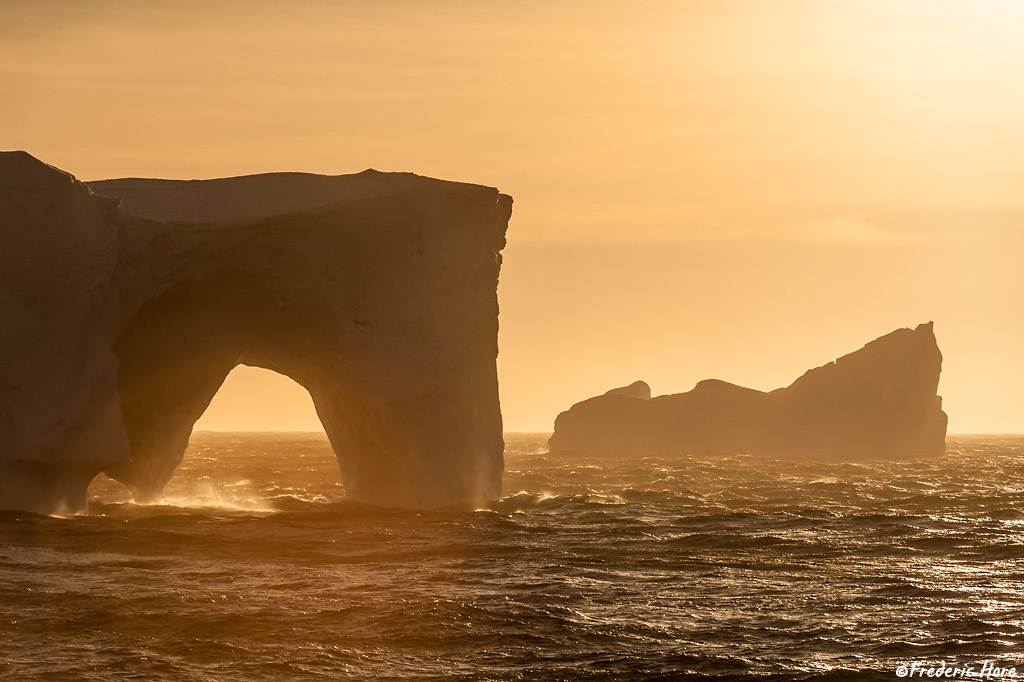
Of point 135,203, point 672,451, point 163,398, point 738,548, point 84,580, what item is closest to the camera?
point 84,580

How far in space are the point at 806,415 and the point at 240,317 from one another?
47350mm

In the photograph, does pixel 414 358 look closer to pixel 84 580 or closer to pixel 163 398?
pixel 163 398

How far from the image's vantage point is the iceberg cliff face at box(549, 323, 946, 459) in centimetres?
6256

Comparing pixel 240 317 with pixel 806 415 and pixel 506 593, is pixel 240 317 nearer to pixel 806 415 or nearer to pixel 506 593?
pixel 506 593

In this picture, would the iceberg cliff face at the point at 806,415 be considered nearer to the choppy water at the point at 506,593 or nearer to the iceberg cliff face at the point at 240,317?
the choppy water at the point at 506,593

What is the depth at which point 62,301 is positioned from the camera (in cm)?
2084

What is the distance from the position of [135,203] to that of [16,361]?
3.95 m

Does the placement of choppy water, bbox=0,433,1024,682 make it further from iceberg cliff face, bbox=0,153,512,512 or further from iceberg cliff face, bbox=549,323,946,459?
iceberg cliff face, bbox=549,323,946,459

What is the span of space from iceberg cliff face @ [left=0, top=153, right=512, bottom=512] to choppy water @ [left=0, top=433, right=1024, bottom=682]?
4.23 ft

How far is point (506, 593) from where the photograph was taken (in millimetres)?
14008

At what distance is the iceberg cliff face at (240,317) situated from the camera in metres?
20.8

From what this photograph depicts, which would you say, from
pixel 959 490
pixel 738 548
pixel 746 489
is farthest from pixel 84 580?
pixel 959 490

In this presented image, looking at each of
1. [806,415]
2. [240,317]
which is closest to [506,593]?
[240,317]

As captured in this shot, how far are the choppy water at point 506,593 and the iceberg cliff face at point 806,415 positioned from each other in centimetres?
3935
